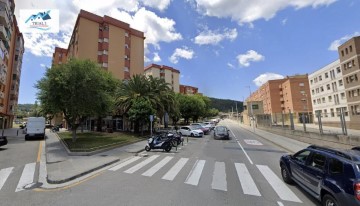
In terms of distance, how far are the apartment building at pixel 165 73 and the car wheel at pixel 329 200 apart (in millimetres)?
85121

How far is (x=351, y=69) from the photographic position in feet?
146

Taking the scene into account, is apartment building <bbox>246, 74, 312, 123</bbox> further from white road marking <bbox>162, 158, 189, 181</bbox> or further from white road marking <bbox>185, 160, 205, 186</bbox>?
white road marking <bbox>162, 158, 189, 181</bbox>

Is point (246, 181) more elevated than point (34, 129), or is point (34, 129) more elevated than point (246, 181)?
point (34, 129)

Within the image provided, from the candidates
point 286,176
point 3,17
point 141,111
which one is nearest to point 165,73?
point 3,17

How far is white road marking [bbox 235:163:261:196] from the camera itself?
733 cm

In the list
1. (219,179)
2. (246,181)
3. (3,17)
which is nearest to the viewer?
(246,181)

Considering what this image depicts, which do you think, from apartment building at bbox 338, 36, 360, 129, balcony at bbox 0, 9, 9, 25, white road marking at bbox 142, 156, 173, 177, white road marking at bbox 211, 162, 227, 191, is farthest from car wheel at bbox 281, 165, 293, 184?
balcony at bbox 0, 9, 9, 25

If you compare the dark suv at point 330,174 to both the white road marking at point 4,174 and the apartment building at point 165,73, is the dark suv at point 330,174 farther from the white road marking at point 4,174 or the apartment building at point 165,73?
the apartment building at point 165,73

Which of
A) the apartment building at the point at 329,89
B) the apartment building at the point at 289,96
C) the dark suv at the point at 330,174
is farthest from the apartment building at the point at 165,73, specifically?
the dark suv at the point at 330,174

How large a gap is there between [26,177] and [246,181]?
9.00 metres

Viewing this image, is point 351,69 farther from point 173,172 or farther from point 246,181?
point 173,172

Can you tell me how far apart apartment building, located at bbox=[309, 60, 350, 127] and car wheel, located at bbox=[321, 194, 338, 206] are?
4843 centimetres

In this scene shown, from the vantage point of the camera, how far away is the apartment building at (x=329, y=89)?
50000 mm

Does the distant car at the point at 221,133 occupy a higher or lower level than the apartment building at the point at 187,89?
lower
